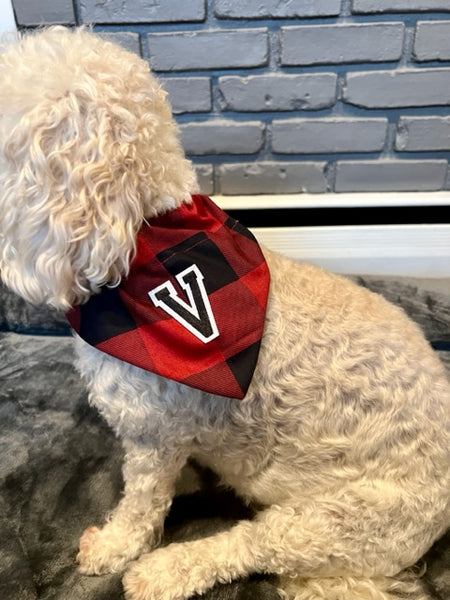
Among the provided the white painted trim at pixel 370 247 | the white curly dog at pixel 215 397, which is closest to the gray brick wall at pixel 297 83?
the white painted trim at pixel 370 247

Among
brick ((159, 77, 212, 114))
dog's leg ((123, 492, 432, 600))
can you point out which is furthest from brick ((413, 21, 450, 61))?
dog's leg ((123, 492, 432, 600))

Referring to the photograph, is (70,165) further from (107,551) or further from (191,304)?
(107,551)

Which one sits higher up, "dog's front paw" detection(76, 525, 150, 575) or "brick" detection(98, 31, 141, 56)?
"brick" detection(98, 31, 141, 56)

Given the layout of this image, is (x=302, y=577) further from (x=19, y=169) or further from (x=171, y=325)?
(x=19, y=169)

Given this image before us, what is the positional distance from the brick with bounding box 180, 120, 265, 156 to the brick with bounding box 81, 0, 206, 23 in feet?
0.96

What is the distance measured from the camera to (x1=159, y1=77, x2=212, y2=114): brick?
65.1 inches

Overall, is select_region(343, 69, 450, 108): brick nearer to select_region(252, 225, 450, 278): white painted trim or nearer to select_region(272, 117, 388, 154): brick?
select_region(272, 117, 388, 154): brick

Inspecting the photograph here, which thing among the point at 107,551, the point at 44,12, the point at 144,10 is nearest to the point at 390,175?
the point at 144,10

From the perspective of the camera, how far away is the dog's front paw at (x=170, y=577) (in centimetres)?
107

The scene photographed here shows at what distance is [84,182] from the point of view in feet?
2.57

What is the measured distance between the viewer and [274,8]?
156cm

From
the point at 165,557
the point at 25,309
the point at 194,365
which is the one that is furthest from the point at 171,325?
the point at 25,309

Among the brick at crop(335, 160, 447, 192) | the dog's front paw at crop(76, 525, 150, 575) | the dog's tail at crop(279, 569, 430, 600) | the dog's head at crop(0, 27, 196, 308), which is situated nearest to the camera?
the dog's head at crop(0, 27, 196, 308)

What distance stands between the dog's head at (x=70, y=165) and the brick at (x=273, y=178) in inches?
36.4
